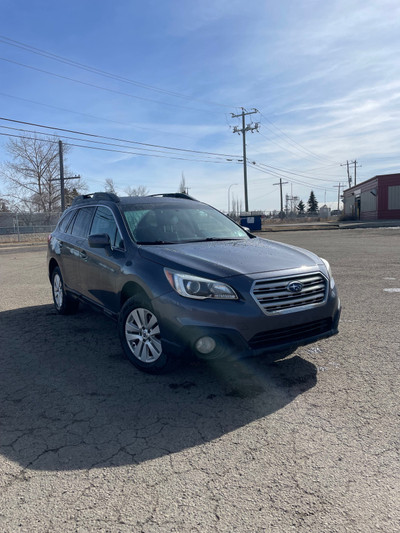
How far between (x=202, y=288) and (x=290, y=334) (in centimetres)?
86

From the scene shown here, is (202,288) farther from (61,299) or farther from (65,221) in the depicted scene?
(65,221)

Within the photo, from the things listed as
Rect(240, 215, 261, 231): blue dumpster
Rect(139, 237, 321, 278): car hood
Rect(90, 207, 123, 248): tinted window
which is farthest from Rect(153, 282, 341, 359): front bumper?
Rect(240, 215, 261, 231): blue dumpster

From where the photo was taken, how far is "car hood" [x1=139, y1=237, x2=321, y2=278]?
3510 millimetres

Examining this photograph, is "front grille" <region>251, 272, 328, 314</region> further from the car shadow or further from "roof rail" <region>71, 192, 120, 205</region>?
"roof rail" <region>71, 192, 120, 205</region>

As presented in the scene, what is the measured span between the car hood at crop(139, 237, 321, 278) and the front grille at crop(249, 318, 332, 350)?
52 cm

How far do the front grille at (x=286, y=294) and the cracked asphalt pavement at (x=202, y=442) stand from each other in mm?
707

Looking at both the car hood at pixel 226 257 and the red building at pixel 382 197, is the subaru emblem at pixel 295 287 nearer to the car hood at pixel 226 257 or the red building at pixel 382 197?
the car hood at pixel 226 257

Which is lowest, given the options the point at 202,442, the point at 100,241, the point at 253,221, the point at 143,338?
the point at 202,442

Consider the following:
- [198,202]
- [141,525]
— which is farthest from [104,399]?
[198,202]

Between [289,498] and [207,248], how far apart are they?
2435 mm

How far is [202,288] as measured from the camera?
3.37 meters

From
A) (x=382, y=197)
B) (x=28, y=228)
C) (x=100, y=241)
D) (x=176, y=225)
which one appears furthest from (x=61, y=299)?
(x=382, y=197)

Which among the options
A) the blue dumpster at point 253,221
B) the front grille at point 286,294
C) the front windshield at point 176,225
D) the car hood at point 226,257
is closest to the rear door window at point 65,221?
the front windshield at point 176,225

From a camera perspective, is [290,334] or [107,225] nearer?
[290,334]
